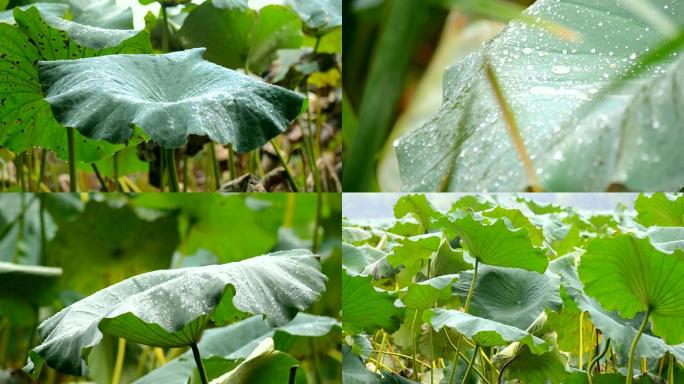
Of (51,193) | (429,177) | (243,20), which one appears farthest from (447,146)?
(51,193)

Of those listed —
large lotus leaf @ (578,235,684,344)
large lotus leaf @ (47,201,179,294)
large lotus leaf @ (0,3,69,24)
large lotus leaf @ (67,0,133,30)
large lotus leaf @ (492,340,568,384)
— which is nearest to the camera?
large lotus leaf @ (578,235,684,344)

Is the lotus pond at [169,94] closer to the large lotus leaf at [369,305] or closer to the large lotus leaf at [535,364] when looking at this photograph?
the large lotus leaf at [369,305]

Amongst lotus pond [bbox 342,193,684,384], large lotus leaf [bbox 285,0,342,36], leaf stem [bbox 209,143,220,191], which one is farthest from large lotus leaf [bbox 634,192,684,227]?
leaf stem [bbox 209,143,220,191]

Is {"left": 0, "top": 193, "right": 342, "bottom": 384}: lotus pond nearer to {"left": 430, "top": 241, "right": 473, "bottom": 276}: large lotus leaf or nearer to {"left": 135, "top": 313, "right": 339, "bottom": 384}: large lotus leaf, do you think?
{"left": 135, "top": 313, "right": 339, "bottom": 384}: large lotus leaf

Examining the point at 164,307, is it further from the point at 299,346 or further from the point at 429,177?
the point at 299,346

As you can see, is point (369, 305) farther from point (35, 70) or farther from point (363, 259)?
point (35, 70)

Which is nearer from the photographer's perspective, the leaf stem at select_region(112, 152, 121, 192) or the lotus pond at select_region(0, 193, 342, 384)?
the lotus pond at select_region(0, 193, 342, 384)
